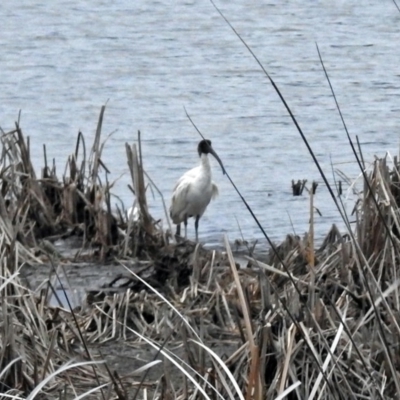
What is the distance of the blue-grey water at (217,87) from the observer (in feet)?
40.3

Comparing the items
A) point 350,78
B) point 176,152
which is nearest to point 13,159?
point 176,152

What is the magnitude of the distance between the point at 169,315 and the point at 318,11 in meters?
18.0

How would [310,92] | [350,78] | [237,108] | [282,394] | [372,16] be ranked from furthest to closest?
1. [372,16]
2. [350,78]
3. [310,92]
4. [237,108]
5. [282,394]

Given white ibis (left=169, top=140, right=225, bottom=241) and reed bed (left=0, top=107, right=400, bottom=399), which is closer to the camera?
reed bed (left=0, top=107, right=400, bottom=399)

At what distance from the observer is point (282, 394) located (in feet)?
11.0

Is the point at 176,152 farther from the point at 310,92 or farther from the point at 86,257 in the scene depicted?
the point at 86,257

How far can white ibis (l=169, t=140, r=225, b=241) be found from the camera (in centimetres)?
1058

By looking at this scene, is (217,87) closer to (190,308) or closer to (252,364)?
(190,308)

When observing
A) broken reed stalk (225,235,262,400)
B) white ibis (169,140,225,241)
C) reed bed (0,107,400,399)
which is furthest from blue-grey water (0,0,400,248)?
broken reed stalk (225,235,262,400)

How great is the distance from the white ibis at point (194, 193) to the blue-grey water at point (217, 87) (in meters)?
0.20

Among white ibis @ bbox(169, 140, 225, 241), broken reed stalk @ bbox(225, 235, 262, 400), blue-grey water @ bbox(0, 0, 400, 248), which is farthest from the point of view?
blue-grey water @ bbox(0, 0, 400, 248)

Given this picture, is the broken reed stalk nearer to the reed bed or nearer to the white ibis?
the reed bed

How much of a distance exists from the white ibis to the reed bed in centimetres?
190

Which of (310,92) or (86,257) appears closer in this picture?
(86,257)
